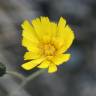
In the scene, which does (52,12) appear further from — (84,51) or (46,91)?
(46,91)

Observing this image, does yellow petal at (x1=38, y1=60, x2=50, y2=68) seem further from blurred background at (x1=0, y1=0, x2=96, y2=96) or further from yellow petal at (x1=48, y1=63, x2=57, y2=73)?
blurred background at (x1=0, y1=0, x2=96, y2=96)

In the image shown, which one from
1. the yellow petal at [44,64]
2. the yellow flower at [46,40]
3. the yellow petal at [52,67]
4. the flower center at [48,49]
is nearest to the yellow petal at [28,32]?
the yellow flower at [46,40]

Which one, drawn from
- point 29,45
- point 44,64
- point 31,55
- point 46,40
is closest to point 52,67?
point 44,64

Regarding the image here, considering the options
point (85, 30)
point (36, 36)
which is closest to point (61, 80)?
point (85, 30)

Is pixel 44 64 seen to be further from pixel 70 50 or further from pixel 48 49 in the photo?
pixel 70 50

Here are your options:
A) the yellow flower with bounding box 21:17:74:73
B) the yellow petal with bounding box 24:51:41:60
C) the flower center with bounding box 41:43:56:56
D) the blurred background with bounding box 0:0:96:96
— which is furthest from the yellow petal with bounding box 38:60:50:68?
the blurred background with bounding box 0:0:96:96

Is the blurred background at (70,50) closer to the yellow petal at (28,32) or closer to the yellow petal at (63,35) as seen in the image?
the yellow petal at (28,32)
